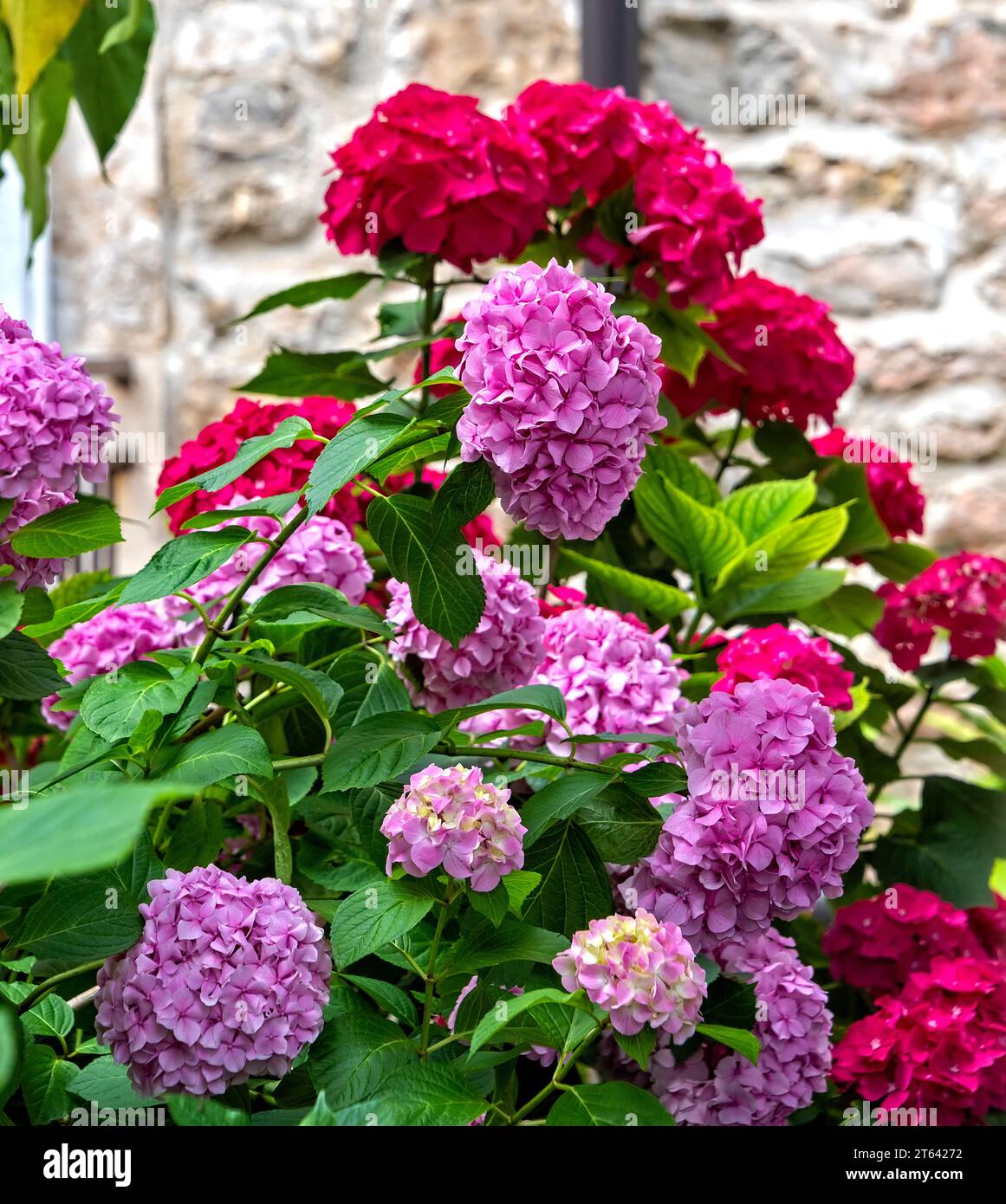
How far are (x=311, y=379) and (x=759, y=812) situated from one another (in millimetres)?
509

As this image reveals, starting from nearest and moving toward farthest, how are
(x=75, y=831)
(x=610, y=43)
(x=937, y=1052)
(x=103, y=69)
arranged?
1. (x=75, y=831)
2. (x=937, y=1052)
3. (x=103, y=69)
4. (x=610, y=43)

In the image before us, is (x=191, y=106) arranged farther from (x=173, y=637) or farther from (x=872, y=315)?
(x=173, y=637)

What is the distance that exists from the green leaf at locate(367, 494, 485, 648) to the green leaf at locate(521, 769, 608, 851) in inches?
3.0

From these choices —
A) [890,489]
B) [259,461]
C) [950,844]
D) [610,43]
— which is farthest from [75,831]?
[610,43]

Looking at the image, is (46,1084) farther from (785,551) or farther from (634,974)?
(785,551)

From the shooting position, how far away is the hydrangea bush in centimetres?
46

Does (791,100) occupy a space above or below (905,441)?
above

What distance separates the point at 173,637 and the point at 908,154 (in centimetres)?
154

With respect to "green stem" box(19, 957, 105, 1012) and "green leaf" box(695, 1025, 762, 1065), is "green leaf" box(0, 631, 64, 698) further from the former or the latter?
"green leaf" box(695, 1025, 762, 1065)

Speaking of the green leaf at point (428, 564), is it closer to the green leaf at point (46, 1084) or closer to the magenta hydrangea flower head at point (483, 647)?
the magenta hydrangea flower head at point (483, 647)

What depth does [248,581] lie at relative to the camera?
0.51 meters

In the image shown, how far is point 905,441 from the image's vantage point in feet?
6.11
